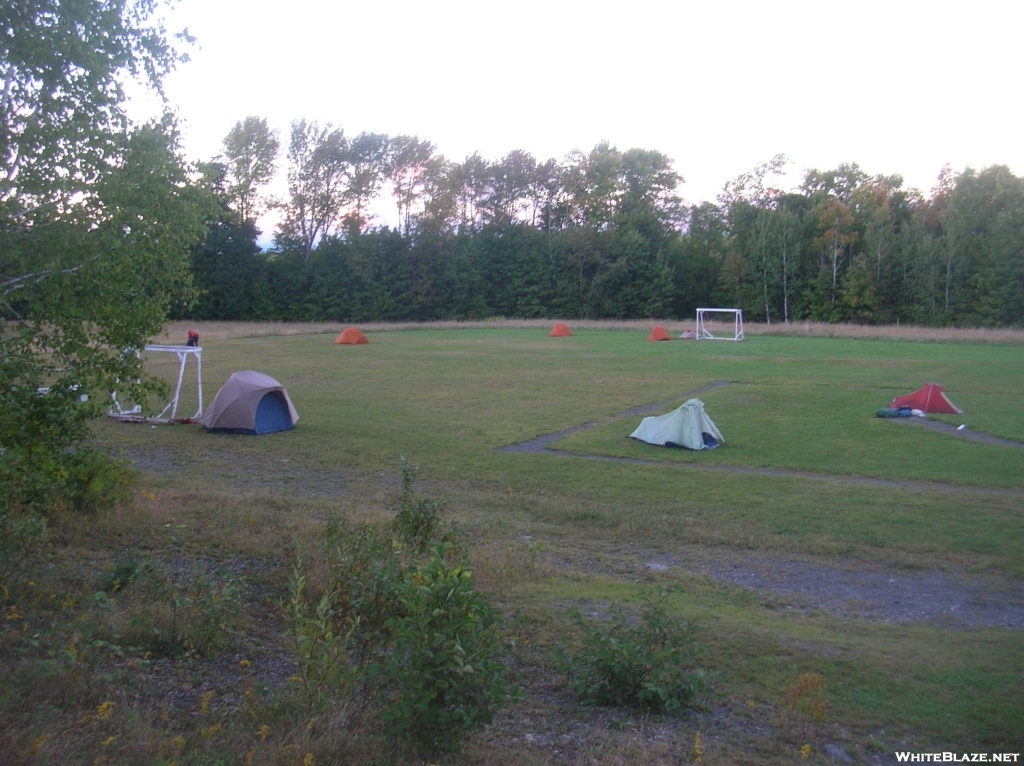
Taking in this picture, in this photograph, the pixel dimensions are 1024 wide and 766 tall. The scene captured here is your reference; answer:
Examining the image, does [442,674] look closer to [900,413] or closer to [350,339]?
[900,413]

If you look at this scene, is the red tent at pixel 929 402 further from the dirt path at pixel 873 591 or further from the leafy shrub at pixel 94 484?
the leafy shrub at pixel 94 484

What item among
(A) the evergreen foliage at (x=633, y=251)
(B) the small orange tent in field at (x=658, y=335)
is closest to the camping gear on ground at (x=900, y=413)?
(B) the small orange tent in field at (x=658, y=335)

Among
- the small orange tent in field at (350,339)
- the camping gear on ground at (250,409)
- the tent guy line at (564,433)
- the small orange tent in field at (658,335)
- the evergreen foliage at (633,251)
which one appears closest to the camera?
the tent guy line at (564,433)

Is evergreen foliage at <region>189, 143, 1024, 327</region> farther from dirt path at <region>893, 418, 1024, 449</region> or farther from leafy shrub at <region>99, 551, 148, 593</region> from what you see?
leafy shrub at <region>99, 551, 148, 593</region>

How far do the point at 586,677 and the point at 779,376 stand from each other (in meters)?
25.2

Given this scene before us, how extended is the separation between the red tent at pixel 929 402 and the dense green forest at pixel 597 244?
51179 millimetres

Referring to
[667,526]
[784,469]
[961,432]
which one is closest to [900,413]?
[961,432]

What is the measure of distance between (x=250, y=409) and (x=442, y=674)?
15.0 meters

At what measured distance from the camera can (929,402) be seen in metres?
20.2

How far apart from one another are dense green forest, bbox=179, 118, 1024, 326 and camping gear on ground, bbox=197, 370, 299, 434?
50.7 m

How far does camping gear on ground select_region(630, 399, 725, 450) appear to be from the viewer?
16.5 m

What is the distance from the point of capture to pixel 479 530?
10.4 m

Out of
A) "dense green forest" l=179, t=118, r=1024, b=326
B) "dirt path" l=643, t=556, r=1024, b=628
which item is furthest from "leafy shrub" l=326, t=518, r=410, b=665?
"dense green forest" l=179, t=118, r=1024, b=326

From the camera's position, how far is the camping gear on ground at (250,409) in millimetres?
17812
